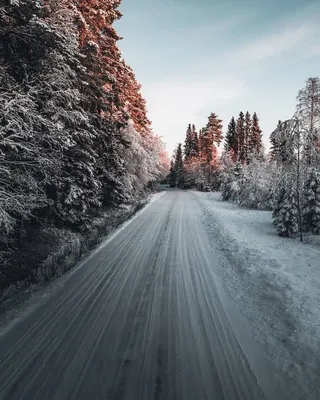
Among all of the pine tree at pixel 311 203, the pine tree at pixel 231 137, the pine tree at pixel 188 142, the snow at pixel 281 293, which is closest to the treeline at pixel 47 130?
the snow at pixel 281 293

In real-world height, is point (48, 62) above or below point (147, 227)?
above

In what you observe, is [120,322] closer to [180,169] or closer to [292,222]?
[292,222]

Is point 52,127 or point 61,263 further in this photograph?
point 61,263

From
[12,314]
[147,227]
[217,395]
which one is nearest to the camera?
[217,395]

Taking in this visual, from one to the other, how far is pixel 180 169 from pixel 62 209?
61962 millimetres

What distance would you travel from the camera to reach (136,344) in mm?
3840

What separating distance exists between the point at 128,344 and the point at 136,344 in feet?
0.42

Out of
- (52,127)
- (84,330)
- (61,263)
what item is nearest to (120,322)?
(84,330)

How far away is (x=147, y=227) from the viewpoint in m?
12.2

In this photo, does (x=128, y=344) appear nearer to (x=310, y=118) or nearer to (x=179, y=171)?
(x=310, y=118)

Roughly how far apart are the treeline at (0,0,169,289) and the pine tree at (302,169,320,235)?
969 cm

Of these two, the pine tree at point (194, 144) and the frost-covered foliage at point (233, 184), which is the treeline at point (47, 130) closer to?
the frost-covered foliage at point (233, 184)

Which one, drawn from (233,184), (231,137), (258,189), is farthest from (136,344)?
(231,137)

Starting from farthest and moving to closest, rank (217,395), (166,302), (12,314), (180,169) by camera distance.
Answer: (180,169) → (166,302) → (12,314) → (217,395)
